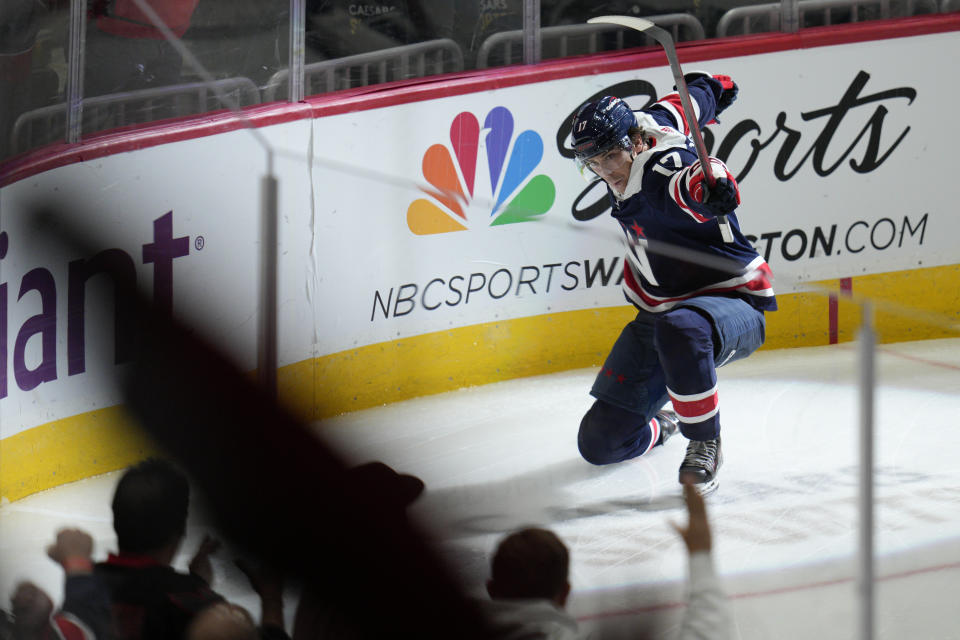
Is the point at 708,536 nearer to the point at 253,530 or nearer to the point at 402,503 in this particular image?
the point at 402,503

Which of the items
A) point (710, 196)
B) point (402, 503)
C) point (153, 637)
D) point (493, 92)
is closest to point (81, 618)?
point (153, 637)

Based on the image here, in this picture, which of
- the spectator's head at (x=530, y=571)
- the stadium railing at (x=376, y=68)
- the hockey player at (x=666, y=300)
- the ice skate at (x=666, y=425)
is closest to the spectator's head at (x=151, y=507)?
the spectator's head at (x=530, y=571)

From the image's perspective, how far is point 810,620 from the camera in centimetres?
142

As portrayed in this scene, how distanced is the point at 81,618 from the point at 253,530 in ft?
1.01

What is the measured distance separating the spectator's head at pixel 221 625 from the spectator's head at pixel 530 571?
290 millimetres

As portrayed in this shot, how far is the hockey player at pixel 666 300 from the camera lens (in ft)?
7.81

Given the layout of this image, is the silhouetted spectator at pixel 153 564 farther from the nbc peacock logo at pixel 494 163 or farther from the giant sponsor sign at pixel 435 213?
the nbc peacock logo at pixel 494 163

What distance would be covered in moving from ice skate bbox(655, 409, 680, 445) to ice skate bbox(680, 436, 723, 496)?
0.92 feet

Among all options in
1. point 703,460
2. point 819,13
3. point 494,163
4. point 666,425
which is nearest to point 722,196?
point 703,460

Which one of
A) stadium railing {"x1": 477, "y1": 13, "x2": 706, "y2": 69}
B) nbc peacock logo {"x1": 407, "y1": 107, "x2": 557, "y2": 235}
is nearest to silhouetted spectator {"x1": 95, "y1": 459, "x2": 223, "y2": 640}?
nbc peacock logo {"x1": 407, "y1": 107, "x2": 557, "y2": 235}

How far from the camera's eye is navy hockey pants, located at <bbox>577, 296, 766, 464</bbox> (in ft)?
7.82

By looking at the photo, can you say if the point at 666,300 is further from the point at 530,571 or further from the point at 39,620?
the point at 39,620

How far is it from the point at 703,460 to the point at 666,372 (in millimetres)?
201

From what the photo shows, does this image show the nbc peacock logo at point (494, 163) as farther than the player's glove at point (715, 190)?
Yes
